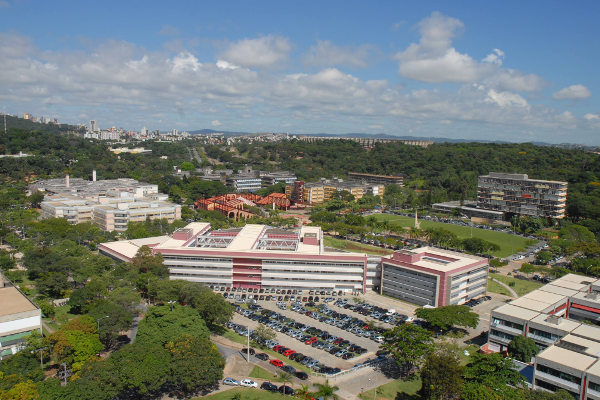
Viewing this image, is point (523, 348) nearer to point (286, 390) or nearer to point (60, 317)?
point (286, 390)

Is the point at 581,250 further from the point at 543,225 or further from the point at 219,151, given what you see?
the point at 219,151

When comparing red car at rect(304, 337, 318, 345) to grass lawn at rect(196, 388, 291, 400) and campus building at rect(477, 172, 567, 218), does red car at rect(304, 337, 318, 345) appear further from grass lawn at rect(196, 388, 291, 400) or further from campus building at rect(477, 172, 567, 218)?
campus building at rect(477, 172, 567, 218)

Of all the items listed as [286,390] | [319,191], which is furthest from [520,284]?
A: [319,191]

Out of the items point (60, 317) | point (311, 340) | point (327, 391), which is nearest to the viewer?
point (327, 391)

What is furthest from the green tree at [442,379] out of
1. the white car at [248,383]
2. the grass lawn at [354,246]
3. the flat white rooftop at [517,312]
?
the grass lawn at [354,246]

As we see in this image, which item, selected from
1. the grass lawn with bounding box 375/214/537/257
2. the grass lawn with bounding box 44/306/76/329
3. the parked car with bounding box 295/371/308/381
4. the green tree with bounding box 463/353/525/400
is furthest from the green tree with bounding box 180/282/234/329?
the grass lawn with bounding box 375/214/537/257

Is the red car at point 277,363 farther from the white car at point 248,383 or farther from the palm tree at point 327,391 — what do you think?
the palm tree at point 327,391
